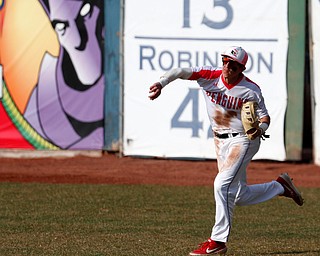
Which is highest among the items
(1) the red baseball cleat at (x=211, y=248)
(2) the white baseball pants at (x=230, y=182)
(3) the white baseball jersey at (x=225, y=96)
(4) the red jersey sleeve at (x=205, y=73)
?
(4) the red jersey sleeve at (x=205, y=73)

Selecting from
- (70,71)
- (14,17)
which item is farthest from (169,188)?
(14,17)

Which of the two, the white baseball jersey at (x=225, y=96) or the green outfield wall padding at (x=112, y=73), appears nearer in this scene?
the white baseball jersey at (x=225, y=96)

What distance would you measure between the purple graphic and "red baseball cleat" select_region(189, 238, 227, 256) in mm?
9217

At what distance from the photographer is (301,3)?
16750mm

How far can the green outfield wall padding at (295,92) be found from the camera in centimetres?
1681

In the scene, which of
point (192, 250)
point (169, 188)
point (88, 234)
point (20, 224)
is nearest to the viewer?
point (192, 250)

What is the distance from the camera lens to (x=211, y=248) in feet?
28.2

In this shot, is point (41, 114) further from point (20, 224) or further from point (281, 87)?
point (20, 224)

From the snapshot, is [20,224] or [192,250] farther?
[20,224]

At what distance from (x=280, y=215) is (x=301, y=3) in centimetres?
603

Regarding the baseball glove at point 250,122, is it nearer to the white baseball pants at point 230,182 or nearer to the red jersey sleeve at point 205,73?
the white baseball pants at point 230,182

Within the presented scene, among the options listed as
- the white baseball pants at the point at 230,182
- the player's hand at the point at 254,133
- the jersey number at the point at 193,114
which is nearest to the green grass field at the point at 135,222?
the white baseball pants at the point at 230,182

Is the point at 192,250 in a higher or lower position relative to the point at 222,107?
lower

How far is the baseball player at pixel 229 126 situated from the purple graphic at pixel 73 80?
877 centimetres
